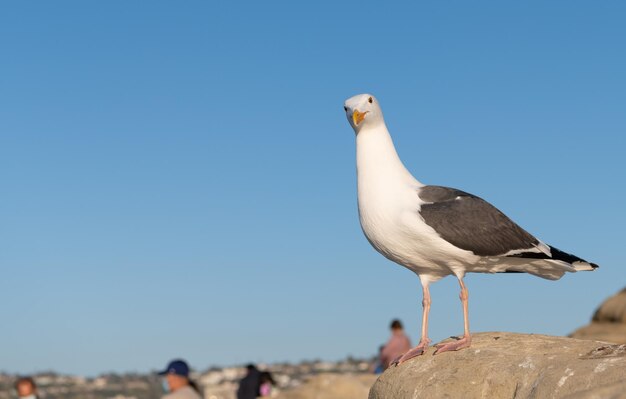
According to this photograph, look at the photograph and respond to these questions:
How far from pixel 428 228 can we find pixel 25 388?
28.3 feet

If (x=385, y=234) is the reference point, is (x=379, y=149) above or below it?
above

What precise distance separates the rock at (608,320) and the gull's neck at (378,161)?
Answer: 2391cm

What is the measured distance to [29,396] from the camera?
15.6 meters

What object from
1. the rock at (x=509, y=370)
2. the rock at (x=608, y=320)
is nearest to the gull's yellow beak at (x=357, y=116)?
the rock at (x=509, y=370)

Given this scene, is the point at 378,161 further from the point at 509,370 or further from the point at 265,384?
the point at 265,384

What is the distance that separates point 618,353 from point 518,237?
184cm

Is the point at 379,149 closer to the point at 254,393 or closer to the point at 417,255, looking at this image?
the point at 417,255

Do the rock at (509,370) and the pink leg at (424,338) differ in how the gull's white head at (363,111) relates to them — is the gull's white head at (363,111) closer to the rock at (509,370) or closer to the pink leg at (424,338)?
the pink leg at (424,338)

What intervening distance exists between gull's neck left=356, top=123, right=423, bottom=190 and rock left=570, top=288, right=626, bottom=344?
23.9 meters

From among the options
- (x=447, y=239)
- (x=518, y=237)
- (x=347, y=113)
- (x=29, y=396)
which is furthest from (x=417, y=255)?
(x=29, y=396)

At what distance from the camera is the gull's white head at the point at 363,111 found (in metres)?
10.6

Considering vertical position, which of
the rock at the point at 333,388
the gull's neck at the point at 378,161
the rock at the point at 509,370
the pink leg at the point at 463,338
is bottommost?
the rock at the point at 333,388

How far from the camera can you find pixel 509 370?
9.58 metres

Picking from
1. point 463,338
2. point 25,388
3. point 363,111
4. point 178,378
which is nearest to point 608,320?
point 25,388
